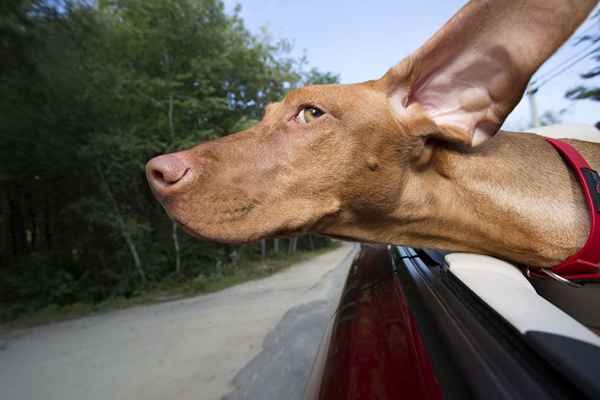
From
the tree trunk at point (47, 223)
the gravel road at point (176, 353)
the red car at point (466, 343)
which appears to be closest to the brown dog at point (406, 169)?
the red car at point (466, 343)

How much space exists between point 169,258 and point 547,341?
43.3 ft

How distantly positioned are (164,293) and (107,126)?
17.3 ft

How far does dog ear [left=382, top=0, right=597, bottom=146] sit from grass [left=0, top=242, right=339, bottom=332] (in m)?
8.54

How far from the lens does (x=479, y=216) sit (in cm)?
179

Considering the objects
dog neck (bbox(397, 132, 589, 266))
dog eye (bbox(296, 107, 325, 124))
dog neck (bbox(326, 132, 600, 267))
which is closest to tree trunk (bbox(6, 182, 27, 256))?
dog eye (bbox(296, 107, 325, 124))

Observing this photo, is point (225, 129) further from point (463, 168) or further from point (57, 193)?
point (463, 168)

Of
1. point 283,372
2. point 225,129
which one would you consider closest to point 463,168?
point 283,372

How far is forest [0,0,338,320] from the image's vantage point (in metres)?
6.38

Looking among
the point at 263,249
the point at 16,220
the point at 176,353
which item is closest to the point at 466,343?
the point at 176,353

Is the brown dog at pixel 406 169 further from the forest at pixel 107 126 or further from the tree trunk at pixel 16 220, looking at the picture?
the tree trunk at pixel 16 220

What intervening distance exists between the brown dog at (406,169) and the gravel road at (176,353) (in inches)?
→ 75.4

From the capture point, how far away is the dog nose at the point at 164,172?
62.5 inches

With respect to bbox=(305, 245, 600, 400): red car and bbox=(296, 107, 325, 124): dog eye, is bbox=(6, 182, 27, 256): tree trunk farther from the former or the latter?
bbox=(305, 245, 600, 400): red car

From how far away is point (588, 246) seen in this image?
5.24ft
